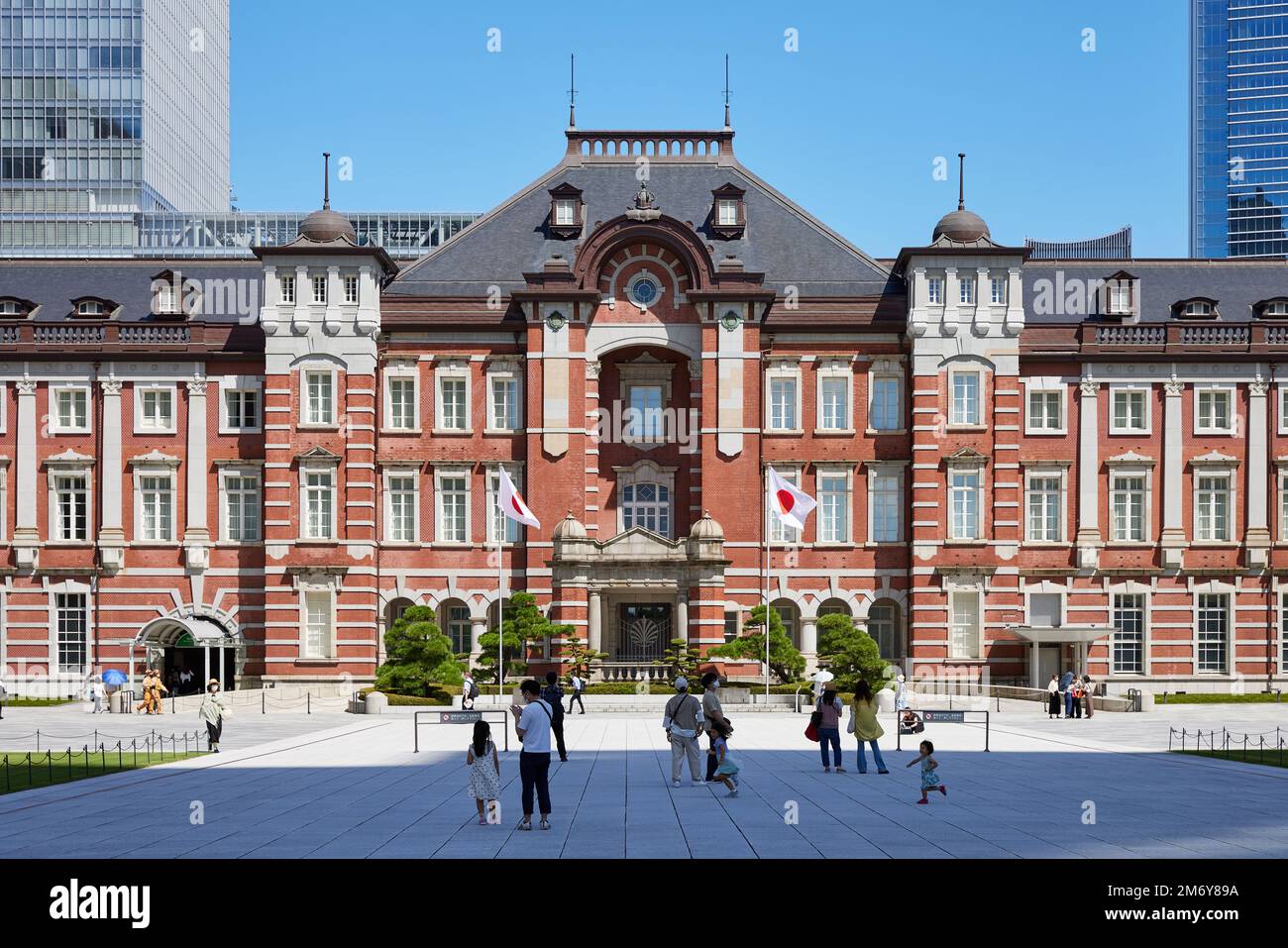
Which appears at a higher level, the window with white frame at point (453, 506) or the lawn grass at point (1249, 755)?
the window with white frame at point (453, 506)

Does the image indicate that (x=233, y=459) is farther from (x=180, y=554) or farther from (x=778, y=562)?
(x=778, y=562)

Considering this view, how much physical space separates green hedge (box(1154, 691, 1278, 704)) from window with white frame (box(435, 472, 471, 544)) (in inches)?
1053

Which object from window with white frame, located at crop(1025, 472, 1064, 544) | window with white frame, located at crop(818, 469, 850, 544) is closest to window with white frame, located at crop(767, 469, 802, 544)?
window with white frame, located at crop(818, 469, 850, 544)

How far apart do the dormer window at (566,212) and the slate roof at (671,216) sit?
1.28 ft

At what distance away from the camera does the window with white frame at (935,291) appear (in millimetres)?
57688

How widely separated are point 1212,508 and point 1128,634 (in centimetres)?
588

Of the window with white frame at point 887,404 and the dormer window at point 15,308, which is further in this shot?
the dormer window at point 15,308

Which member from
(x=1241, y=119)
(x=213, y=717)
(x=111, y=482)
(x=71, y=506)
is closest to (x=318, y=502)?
(x=111, y=482)

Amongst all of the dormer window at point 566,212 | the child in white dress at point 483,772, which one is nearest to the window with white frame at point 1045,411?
the dormer window at point 566,212

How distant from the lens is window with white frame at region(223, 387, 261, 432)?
58.9 meters

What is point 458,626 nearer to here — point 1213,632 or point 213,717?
point 213,717

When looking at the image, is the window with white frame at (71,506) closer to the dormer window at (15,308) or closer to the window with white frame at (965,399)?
the dormer window at (15,308)

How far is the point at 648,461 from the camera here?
60000mm
